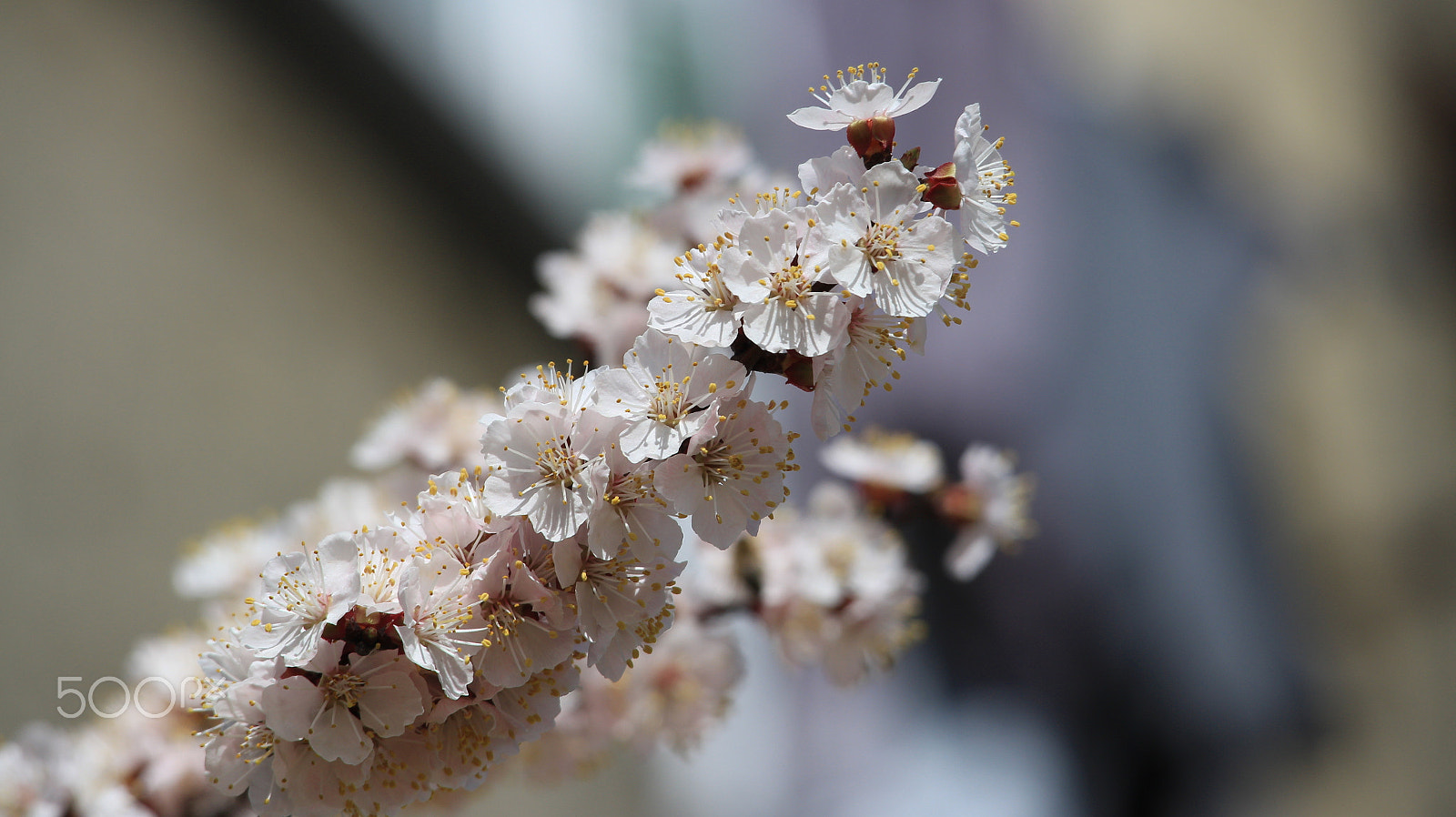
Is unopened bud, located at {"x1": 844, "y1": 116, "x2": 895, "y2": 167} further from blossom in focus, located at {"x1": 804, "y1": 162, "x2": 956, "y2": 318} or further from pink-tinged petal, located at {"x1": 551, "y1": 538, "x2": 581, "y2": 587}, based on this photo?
pink-tinged petal, located at {"x1": 551, "y1": 538, "x2": 581, "y2": 587}

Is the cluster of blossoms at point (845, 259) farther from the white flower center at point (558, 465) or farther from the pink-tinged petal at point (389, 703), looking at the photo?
the pink-tinged petal at point (389, 703)

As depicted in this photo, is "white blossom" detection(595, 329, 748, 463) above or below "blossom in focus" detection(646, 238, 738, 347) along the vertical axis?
below

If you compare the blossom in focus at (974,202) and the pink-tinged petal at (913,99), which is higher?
the pink-tinged petal at (913,99)

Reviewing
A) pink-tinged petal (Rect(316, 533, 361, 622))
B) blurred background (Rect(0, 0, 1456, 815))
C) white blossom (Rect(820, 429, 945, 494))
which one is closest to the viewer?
pink-tinged petal (Rect(316, 533, 361, 622))

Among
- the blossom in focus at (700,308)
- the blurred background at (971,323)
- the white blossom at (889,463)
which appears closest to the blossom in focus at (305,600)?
the blossom in focus at (700,308)

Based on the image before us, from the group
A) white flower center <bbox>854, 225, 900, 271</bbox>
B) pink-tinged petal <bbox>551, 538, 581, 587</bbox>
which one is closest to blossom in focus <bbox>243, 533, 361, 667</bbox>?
pink-tinged petal <bbox>551, 538, 581, 587</bbox>

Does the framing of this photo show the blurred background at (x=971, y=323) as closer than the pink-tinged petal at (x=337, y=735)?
No

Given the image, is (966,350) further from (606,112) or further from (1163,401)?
(606,112)

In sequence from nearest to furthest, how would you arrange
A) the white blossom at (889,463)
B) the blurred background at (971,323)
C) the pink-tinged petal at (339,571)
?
1. the pink-tinged petal at (339,571)
2. the white blossom at (889,463)
3. the blurred background at (971,323)
